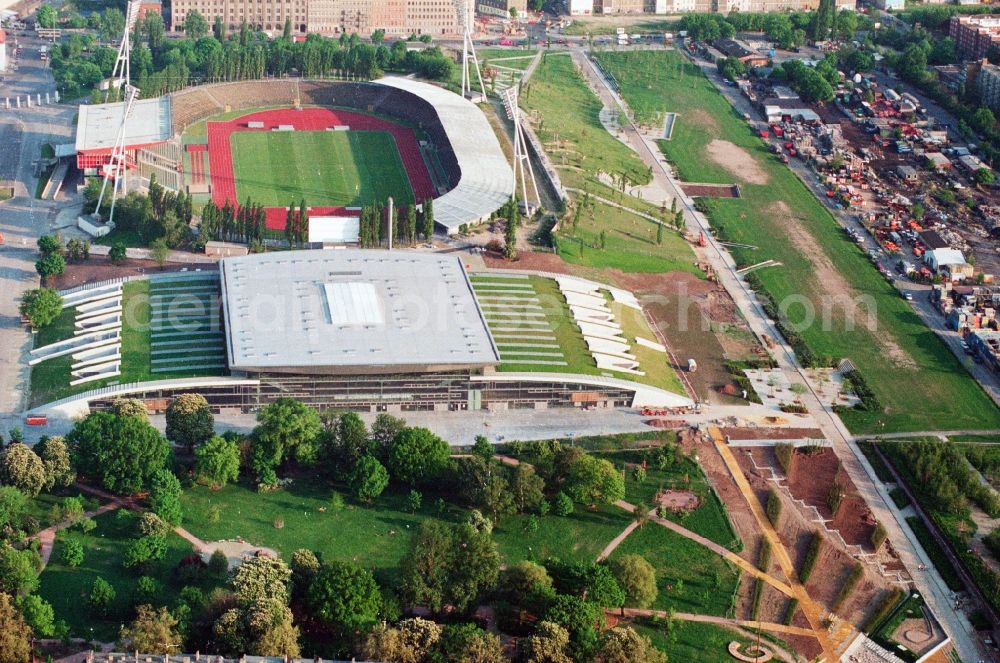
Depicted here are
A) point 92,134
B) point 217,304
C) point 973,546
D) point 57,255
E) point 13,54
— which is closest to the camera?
point 973,546

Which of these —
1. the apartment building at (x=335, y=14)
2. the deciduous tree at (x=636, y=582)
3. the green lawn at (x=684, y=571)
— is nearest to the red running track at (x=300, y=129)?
the apartment building at (x=335, y=14)

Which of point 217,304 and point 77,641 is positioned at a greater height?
point 217,304

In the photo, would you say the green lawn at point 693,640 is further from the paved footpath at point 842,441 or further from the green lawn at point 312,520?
the green lawn at point 312,520

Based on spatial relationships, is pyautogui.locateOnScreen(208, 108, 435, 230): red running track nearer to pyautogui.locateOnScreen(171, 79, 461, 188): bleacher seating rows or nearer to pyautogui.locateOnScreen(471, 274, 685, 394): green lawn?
pyautogui.locateOnScreen(171, 79, 461, 188): bleacher seating rows

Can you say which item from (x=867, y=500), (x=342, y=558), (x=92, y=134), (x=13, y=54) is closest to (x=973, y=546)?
(x=867, y=500)

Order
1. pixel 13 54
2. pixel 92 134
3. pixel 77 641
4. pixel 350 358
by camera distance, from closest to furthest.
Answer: pixel 77 641, pixel 350 358, pixel 92 134, pixel 13 54

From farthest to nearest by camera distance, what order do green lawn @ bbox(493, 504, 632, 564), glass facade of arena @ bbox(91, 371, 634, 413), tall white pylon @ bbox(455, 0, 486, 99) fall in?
tall white pylon @ bbox(455, 0, 486, 99)
glass facade of arena @ bbox(91, 371, 634, 413)
green lawn @ bbox(493, 504, 632, 564)

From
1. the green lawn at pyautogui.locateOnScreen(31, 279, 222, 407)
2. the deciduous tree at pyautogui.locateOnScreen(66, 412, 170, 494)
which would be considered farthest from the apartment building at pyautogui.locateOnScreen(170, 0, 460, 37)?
the deciduous tree at pyautogui.locateOnScreen(66, 412, 170, 494)

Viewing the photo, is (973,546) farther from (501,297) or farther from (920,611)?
(501,297)
